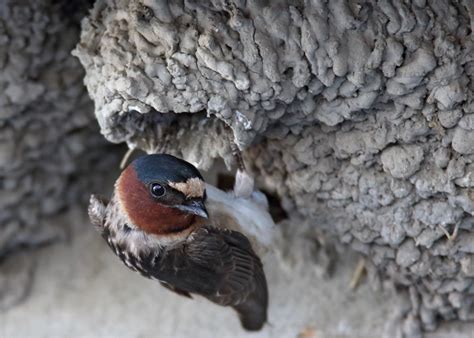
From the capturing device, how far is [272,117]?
3855mm

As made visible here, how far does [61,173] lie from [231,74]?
1.73m

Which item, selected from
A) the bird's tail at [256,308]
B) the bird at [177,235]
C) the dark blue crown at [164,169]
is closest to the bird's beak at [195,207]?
the bird at [177,235]

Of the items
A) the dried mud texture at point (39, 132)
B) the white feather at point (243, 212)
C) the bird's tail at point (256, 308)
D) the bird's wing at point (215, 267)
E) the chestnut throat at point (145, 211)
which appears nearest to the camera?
the chestnut throat at point (145, 211)

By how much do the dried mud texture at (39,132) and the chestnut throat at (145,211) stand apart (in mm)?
865

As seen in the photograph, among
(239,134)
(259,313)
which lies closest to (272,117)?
(239,134)

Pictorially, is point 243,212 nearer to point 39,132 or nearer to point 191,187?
point 191,187

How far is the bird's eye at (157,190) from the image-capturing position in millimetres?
3740

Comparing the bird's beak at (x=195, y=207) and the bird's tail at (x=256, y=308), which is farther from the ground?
the bird's beak at (x=195, y=207)

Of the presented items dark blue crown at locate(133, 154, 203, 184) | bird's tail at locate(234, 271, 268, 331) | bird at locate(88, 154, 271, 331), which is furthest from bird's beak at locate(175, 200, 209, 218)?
bird's tail at locate(234, 271, 268, 331)

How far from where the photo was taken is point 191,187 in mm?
3727

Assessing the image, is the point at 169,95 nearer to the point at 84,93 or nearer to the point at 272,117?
the point at 272,117

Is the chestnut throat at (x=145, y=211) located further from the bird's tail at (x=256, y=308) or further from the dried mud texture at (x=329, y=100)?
the bird's tail at (x=256, y=308)

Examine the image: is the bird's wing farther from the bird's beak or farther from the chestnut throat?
the bird's beak

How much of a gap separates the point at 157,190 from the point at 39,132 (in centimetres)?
125
